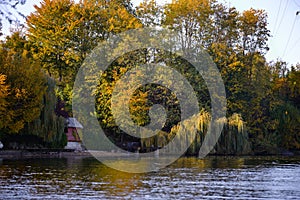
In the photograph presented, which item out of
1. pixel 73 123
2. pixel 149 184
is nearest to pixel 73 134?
pixel 73 123

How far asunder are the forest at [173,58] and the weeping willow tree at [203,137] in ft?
A: 0.33

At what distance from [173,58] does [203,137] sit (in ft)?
39.7

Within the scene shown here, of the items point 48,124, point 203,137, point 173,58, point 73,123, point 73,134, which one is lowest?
point 203,137

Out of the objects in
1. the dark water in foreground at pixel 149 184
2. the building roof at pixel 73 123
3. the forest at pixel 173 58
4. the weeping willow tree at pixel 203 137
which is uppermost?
the forest at pixel 173 58

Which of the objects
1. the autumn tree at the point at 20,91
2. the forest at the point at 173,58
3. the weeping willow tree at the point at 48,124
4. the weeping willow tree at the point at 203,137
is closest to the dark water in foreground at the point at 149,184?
the autumn tree at the point at 20,91

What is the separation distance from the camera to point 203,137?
54.7 meters

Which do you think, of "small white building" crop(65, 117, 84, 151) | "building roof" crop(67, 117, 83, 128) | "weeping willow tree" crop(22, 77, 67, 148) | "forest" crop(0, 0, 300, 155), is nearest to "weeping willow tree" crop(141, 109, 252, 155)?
"forest" crop(0, 0, 300, 155)

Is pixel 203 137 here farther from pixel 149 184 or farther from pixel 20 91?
pixel 149 184

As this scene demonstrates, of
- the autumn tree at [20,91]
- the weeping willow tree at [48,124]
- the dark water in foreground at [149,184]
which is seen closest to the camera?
the dark water in foreground at [149,184]

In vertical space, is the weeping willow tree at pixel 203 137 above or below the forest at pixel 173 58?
below

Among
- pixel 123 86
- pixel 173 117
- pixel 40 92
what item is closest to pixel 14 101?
pixel 40 92

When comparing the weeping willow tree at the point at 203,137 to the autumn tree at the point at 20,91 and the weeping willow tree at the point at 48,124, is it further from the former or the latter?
the autumn tree at the point at 20,91

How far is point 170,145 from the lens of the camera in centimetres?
5522

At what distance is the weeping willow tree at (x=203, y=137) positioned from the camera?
54344 mm
